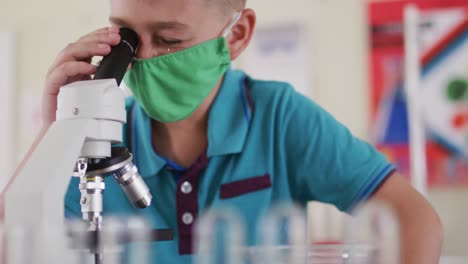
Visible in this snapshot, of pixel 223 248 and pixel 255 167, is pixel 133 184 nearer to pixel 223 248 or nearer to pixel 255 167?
pixel 223 248

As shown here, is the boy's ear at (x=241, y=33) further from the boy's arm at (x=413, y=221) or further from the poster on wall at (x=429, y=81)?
the poster on wall at (x=429, y=81)

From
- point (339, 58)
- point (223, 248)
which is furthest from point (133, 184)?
point (339, 58)

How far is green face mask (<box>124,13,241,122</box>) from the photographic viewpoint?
0.95m

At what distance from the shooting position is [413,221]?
832 millimetres

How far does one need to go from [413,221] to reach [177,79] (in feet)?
1.43

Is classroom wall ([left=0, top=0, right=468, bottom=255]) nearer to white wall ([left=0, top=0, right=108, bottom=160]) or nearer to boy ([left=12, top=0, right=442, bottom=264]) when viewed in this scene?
white wall ([left=0, top=0, right=108, bottom=160])

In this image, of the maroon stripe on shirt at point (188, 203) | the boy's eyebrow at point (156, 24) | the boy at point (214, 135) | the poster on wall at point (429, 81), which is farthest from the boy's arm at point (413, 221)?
the poster on wall at point (429, 81)

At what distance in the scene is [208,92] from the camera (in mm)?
1050

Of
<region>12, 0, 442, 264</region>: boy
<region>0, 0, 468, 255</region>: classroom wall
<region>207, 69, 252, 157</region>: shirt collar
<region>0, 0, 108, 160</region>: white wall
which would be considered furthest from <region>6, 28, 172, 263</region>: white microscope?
<region>0, 0, 108, 160</region>: white wall

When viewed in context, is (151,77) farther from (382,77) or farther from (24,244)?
(382,77)

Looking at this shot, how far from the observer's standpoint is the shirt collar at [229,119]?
1038 mm

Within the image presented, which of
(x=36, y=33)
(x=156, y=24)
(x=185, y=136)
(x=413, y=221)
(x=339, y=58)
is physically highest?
(x=36, y=33)

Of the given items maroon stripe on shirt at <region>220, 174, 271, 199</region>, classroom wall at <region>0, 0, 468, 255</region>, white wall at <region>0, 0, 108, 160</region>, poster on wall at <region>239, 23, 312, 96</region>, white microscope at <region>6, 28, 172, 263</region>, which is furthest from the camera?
white wall at <region>0, 0, 108, 160</region>

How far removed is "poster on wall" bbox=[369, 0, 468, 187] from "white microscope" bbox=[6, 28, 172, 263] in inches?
78.1
